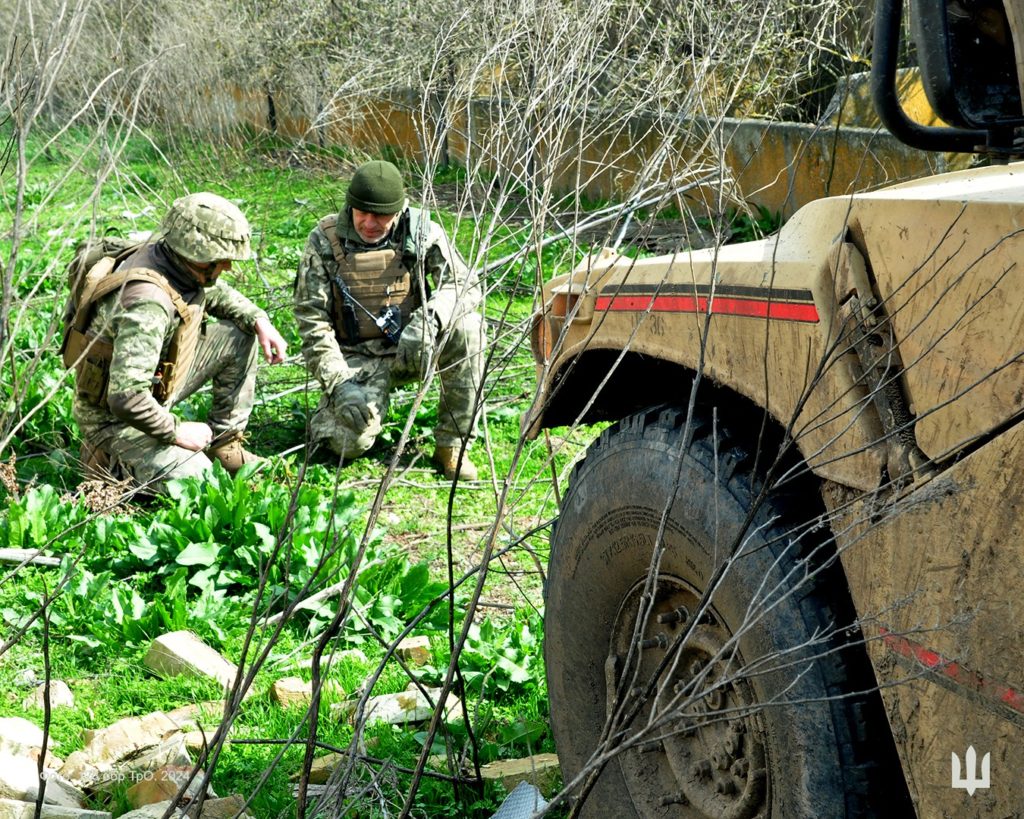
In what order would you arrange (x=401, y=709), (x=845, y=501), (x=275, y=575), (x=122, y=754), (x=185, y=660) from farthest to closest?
1. (x=275, y=575)
2. (x=185, y=660)
3. (x=401, y=709)
4. (x=122, y=754)
5. (x=845, y=501)

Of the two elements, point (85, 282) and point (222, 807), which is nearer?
point (222, 807)

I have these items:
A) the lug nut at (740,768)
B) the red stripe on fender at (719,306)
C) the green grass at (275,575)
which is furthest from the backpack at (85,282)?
the lug nut at (740,768)

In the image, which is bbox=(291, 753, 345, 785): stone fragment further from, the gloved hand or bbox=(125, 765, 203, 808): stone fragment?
the gloved hand

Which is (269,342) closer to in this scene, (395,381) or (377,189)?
(395,381)

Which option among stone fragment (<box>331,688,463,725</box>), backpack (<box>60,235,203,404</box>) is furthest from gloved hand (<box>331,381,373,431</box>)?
stone fragment (<box>331,688,463,725</box>)

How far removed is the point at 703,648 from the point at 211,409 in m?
4.55

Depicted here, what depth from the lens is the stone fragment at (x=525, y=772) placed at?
3207 millimetres

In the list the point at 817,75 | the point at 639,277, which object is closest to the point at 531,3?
the point at 639,277

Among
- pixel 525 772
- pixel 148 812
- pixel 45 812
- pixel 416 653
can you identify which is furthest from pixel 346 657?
pixel 45 812

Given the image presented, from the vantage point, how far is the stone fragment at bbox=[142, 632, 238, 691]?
156 inches

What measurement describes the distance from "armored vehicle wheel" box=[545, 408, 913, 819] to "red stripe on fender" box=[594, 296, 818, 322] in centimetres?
21

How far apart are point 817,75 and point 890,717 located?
25.5 feet

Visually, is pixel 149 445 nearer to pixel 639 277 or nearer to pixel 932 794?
pixel 639 277

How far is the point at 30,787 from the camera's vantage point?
3254mm
